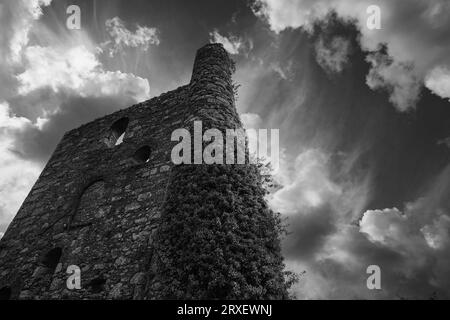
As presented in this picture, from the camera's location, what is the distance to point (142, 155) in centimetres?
848

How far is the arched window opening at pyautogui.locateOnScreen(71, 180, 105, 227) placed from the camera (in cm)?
751

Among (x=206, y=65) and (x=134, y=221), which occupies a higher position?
(x=206, y=65)

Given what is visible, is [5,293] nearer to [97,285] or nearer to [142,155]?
[97,285]

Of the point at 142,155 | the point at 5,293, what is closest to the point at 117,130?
the point at 142,155

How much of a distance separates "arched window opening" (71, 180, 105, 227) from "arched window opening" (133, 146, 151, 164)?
104cm

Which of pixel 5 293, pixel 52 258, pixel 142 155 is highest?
pixel 142 155

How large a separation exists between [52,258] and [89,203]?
1455 mm

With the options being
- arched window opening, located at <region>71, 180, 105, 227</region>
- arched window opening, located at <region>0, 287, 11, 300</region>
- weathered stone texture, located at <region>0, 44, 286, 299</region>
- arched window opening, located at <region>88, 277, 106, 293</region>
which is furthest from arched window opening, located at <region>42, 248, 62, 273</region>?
arched window opening, located at <region>88, 277, 106, 293</region>

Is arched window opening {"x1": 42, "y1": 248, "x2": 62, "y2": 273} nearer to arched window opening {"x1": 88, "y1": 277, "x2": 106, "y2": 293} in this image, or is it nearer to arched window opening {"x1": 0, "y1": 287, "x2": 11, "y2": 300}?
arched window opening {"x1": 0, "y1": 287, "x2": 11, "y2": 300}

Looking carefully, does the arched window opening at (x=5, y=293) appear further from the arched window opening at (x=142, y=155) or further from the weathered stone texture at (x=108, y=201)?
the arched window opening at (x=142, y=155)

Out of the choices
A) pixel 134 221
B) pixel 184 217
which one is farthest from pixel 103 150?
pixel 184 217

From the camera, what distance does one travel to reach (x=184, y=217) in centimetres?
420
